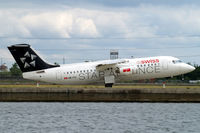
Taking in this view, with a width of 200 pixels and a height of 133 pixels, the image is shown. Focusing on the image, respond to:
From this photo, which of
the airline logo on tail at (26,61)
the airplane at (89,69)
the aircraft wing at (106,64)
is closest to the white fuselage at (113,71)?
the airplane at (89,69)

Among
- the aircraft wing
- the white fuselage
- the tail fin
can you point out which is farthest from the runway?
the aircraft wing

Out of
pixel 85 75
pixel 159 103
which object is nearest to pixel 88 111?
pixel 159 103

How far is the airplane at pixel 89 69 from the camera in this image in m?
63.7

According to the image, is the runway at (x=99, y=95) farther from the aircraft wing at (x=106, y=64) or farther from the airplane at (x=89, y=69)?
the aircraft wing at (x=106, y=64)

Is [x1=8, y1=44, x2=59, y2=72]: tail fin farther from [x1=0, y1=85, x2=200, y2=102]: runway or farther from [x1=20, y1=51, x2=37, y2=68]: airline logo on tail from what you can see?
[x1=0, y1=85, x2=200, y2=102]: runway

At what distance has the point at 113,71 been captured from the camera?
213 ft

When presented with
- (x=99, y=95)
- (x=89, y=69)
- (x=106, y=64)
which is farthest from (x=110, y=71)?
(x=99, y=95)

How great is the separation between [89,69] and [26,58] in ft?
26.5

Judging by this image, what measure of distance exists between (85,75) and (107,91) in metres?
8.94

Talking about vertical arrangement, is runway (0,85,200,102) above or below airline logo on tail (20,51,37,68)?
below

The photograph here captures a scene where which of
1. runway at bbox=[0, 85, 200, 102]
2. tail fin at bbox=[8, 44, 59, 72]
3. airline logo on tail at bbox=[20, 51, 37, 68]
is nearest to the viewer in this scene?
runway at bbox=[0, 85, 200, 102]

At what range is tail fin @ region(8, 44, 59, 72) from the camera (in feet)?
207

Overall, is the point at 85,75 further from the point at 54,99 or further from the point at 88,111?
the point at 88,111

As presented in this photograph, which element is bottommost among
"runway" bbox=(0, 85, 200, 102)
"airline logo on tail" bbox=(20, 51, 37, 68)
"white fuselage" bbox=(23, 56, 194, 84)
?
"runway" bbox=(0, 85, 200, 102)
